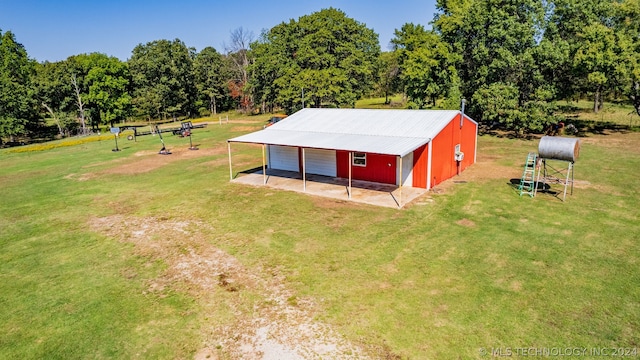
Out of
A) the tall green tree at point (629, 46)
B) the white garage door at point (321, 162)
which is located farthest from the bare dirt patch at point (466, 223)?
the tall green tree at point (629, 46)

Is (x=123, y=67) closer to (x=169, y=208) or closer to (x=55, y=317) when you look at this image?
(x=169, y=208)

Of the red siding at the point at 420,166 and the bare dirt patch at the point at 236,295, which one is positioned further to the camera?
the red siding at the point at 420,166

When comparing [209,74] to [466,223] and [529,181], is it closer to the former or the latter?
[529,181]

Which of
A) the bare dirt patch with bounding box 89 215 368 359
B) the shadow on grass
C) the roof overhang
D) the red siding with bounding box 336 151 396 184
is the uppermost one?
the roof overhang

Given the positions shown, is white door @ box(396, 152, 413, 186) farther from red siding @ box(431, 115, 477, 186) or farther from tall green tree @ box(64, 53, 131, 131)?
tall green tree @ box(64, 53, 131, 131)

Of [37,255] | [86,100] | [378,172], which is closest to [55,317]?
[37,255]

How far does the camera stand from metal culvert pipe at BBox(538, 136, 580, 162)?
1557 centimetres

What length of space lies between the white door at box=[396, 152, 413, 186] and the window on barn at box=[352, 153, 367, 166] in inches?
83.2

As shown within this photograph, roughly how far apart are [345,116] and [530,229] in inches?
497

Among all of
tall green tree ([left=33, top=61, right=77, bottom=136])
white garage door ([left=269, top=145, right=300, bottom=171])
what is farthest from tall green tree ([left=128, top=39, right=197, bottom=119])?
white garage door ([left=269, top=145, right=300, bottom=171])

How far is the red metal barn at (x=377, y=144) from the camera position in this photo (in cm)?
1772

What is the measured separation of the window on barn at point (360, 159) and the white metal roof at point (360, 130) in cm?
94

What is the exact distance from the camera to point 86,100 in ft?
160

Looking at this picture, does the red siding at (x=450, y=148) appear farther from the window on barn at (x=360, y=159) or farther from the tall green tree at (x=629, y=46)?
the tall green tree at (x=629, y=46)
